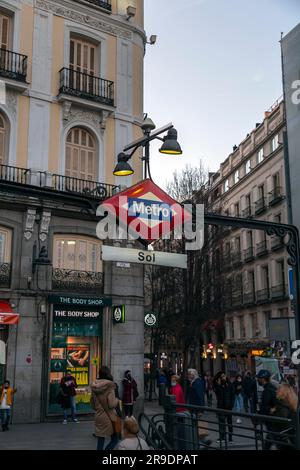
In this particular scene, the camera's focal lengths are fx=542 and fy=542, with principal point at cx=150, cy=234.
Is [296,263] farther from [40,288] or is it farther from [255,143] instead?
[255,143]

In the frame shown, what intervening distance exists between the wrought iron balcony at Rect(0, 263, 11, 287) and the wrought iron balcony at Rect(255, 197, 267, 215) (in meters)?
32.0

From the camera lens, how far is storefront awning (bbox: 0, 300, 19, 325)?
18.2 metres

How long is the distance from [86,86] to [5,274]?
855cm

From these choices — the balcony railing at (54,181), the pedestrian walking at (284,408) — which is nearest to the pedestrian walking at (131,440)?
the pedestrian walking at (284,408)

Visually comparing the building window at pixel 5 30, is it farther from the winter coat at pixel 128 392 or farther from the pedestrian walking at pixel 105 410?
the pedestrian walking at pixel 105 410

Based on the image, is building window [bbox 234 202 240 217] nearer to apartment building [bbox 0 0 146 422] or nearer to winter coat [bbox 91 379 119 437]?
apartment building [bbox 0 0 146 422]

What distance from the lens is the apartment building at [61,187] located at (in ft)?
63.7

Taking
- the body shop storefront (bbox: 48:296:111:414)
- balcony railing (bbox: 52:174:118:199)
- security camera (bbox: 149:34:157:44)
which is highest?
security camera (bbox: 149:34:157:44)

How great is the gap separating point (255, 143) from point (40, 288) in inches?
1359

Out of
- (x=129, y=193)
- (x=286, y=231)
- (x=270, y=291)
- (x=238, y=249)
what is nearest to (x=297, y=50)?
(x=286, y=231)

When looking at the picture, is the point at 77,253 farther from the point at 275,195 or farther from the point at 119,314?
the point at 275,195

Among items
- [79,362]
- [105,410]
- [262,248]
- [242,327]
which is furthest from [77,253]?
[242,327]

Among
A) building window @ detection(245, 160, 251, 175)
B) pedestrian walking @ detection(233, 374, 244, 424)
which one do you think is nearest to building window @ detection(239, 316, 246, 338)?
building window @ detection(245, 160, 251, 175)

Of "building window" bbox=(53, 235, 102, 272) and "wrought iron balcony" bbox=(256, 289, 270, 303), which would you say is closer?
"building window" bbox=(53, 235, 102, 272)
